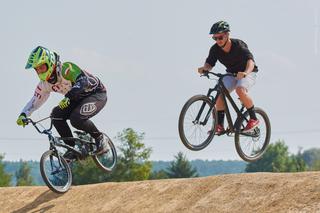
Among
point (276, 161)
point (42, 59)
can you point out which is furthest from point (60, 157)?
point (276, 161)

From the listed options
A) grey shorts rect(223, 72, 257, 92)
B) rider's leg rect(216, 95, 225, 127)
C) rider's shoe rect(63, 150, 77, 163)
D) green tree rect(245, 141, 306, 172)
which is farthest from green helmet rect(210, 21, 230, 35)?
green tree rect(245, 141, 306, 172)

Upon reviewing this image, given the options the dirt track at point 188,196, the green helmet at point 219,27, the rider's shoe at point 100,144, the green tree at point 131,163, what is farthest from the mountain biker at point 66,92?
the green tree at point 131,163

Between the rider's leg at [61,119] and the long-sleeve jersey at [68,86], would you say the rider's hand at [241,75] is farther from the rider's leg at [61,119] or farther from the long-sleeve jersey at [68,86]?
the rider's leg at [61,119]

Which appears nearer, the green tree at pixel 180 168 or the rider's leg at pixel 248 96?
the rider's leg at pixel 248 96

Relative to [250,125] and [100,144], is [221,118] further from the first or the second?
[100,144]

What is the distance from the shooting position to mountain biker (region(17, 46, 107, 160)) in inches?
570

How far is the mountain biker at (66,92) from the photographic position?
14.5m

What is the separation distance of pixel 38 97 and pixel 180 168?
89549mm

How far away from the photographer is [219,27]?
547 inches

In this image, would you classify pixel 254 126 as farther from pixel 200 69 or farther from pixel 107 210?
pixel 107 210

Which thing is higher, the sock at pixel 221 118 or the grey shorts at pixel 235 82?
the grey shorts at pixel 235 82

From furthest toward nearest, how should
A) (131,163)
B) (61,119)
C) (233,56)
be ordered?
(131,163)
(61,119)
(233,56)

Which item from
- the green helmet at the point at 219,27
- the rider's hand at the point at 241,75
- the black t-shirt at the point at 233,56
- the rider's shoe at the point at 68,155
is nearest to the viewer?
the green helmet at the point at 219,27

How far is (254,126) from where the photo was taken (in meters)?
15.1
